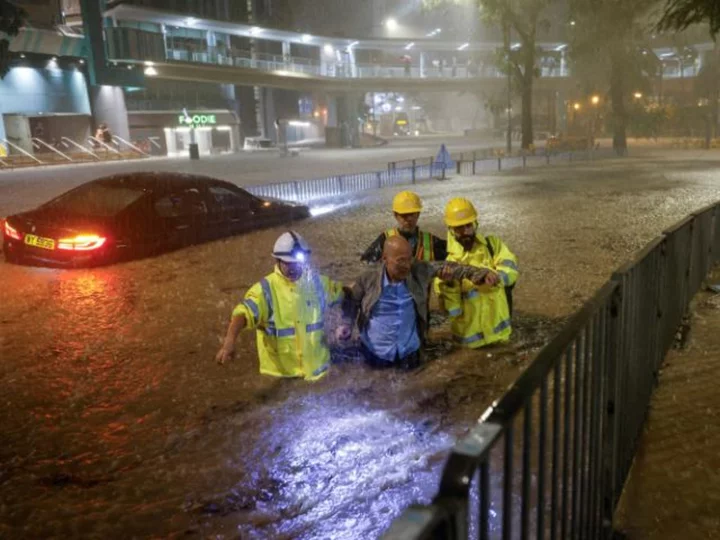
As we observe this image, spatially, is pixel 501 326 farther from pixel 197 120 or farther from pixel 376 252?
pixel 197 120

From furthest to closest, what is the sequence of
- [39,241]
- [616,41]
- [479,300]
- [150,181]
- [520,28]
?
1. [616,41]
2. [520,28]
3. [150,181]
4. [39,241]
5. [479,300]

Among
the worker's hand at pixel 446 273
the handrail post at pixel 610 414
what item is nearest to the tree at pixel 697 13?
the worker's hand at pixel 446 273

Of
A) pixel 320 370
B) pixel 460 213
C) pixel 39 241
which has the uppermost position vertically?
pixel 460 213

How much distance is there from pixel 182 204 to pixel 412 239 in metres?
5.86

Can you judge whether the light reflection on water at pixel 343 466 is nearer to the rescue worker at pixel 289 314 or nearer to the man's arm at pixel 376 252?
the rescue worker at pixel 289 314

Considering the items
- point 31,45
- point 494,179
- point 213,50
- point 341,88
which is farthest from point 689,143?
point 31,45

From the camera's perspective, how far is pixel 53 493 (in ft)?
12.0

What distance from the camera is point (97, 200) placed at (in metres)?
9.62

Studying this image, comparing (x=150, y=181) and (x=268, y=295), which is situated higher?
(x=150, y=181)

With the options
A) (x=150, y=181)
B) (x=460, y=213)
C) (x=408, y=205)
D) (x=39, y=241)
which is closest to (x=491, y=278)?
(x=460, y=213)

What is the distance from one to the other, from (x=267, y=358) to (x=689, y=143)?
4225 centimetres

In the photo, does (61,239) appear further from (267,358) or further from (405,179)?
(405,179)

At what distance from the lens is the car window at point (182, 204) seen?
10164 mm

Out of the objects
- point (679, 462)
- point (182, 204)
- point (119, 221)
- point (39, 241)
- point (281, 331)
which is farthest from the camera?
point (182, 204)
